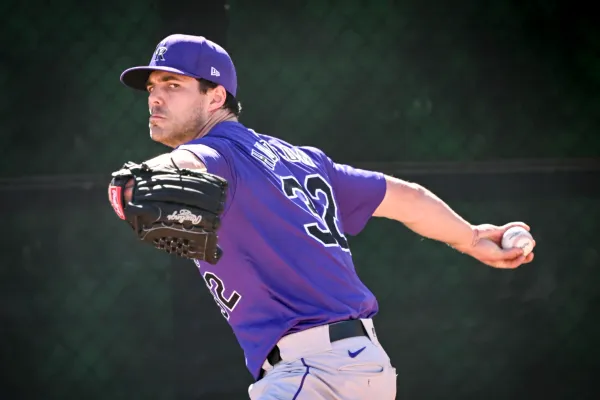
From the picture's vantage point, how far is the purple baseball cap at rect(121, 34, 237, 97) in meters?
2.77

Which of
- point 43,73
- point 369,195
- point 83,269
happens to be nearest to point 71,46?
point 43,73

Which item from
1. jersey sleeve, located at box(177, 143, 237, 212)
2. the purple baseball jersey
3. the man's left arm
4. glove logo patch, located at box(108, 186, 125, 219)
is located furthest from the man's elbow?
glove logo patch, located at box(108, 186, 125, 219)

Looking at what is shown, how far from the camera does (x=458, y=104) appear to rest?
421 centimetres

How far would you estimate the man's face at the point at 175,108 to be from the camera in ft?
9.04

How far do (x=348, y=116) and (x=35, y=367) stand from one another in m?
1.79

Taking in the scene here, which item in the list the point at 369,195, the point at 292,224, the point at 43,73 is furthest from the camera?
the point at 43,73

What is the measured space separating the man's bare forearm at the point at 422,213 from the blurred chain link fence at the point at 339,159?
0.97 metres

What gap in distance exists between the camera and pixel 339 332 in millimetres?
2561

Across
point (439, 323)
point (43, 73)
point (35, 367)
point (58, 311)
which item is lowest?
point (35, 367)

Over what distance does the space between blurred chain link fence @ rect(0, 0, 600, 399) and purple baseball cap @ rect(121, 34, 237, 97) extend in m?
1.24

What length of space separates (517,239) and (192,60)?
1321mm

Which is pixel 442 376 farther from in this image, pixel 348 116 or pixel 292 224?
pixel 292 224

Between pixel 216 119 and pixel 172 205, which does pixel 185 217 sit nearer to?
pixel 172 205

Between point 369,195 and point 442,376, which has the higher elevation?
point 369,195
